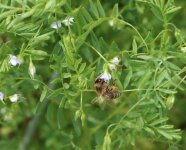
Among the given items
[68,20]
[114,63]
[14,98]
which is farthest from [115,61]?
[14,98]

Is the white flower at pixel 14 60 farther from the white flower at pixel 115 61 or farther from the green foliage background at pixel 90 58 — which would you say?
the white flower at pixel 115 61

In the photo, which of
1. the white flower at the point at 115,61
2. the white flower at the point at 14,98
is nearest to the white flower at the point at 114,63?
the white flower at the point at 115,61

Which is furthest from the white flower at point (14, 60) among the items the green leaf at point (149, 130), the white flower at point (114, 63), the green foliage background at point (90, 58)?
the green leaf at point (149, 130)

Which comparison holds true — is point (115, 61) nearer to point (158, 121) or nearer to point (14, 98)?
point (158, 121)

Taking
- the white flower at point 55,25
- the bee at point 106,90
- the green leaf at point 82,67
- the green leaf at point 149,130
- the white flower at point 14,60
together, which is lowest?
the green leaf at point 149,130

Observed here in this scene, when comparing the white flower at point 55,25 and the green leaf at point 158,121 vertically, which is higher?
the white flower at point 55,25

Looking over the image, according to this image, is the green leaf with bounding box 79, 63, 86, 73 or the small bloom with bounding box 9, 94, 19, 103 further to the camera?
the small bloom with bounding box 9, 94, 19, 103

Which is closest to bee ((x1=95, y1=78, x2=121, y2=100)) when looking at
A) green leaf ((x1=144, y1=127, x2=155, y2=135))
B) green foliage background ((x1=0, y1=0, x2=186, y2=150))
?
green foliage background ((x1=0, y1=0, x2=186, y2=150))

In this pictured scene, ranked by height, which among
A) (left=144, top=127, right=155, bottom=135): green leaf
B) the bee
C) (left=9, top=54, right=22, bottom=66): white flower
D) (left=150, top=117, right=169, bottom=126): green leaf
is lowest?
(left=144, top=127, right=155, bottom=135): green leaf

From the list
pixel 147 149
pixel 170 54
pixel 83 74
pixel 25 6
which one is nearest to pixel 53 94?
pixel 83 74

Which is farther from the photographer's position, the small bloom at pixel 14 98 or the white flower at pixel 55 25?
the small bloom at pixel 14 98

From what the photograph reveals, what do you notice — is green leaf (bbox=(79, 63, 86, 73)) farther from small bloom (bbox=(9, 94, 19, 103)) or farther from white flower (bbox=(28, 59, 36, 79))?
small bloom (bbox=(9, 94, 19, 103))

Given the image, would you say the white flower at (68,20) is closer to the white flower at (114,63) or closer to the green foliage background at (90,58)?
the green foliage background at (90,58)
